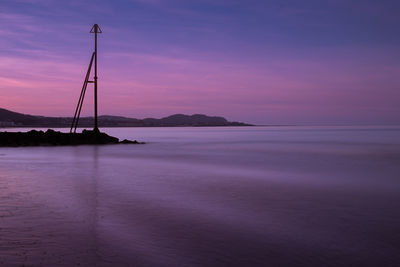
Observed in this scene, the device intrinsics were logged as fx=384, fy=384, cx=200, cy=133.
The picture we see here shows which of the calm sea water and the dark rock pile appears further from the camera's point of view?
the dark rock pile

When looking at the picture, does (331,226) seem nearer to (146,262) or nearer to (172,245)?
(172,245)

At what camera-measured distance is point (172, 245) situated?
5.52 metres

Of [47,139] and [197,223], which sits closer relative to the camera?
[197,223]

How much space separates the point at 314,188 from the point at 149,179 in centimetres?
557

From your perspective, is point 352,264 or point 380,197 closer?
point 352,264

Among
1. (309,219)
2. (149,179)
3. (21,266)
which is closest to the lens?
(21,266)

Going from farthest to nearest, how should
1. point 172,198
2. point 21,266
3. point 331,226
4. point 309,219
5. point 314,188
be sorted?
point 314,188, point 172,198, point 309,219, point 331,226, point 21,266

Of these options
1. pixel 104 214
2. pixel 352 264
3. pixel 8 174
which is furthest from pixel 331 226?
pixel 8 174

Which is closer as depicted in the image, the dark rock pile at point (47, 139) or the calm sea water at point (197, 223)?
the calm sea water at point (197, 223)

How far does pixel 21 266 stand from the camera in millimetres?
4512

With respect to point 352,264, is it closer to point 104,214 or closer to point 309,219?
point 309,219

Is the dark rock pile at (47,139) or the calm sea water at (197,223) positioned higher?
the dark rock pile at (47,139)

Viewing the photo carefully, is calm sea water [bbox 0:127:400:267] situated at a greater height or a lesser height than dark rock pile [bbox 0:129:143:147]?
lesser

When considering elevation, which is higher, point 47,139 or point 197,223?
point 47,139
